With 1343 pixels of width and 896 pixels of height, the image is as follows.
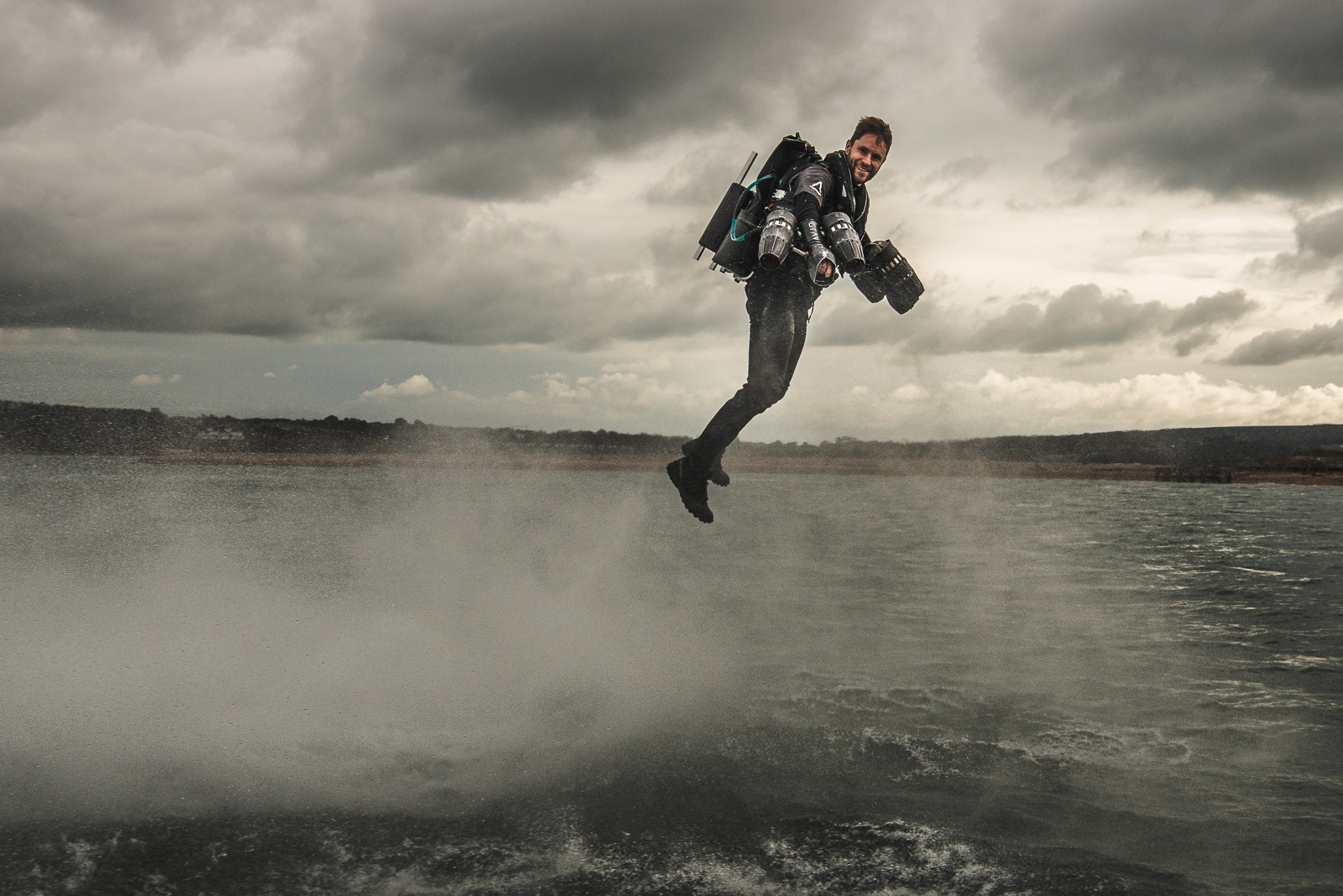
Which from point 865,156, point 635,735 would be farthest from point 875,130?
point 635,735

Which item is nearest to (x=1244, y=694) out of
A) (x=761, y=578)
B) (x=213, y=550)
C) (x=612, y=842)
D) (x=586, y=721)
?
(x=586, y=721)

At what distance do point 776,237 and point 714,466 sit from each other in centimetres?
286

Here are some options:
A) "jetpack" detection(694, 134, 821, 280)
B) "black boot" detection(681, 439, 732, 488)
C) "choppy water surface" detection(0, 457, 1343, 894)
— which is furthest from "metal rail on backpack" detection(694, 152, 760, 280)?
"choppy water surface" detection(0, 457, 1343, 894)

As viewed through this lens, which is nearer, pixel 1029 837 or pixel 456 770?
pixel 1029 837

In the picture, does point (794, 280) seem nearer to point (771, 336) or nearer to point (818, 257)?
point (771, 336)

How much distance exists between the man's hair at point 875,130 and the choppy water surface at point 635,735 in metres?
6.19

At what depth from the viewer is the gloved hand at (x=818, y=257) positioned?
740 cm

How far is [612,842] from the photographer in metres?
6.25

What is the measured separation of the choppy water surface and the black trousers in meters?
3.47

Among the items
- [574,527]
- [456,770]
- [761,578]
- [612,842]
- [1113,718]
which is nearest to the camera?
[612,842]

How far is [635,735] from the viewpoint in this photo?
28.5 ft

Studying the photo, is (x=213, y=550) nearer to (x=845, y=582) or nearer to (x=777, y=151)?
(x=845, y=582)

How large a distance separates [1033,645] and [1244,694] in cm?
325

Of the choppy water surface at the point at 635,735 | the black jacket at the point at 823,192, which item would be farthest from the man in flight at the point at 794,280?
the choppy water surface at the point at 635,735
